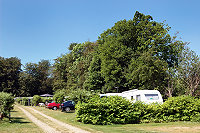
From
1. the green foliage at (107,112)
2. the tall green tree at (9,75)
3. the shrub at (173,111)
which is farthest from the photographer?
the tall green tree at (9,75)

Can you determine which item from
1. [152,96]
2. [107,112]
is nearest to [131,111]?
[107,112]

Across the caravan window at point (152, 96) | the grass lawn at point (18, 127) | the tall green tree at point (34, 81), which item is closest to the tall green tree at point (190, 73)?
the caravan window at point (152, 96)

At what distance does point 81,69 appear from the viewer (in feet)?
156

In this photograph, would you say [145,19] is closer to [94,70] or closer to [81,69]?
[94,70]

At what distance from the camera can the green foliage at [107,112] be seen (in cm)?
1429

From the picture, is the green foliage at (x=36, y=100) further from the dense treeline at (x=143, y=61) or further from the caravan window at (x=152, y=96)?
the caravan window at (x=152, y=96)

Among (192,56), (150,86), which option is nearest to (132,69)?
(150,86)

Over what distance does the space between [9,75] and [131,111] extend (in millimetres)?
67114

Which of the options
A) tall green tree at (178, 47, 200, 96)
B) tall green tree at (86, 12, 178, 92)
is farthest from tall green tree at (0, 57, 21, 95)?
tall green tree at (178, 47, 200, 96)

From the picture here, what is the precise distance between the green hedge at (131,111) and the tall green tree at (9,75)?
63135 millimetres

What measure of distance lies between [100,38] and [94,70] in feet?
19.3

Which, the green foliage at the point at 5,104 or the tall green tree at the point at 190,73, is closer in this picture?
the green foliage at the point at 5,104

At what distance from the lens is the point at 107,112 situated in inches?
567

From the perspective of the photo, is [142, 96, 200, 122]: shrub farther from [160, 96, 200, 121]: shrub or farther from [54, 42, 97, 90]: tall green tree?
[54, 42, 97, 90]: tall green tree
